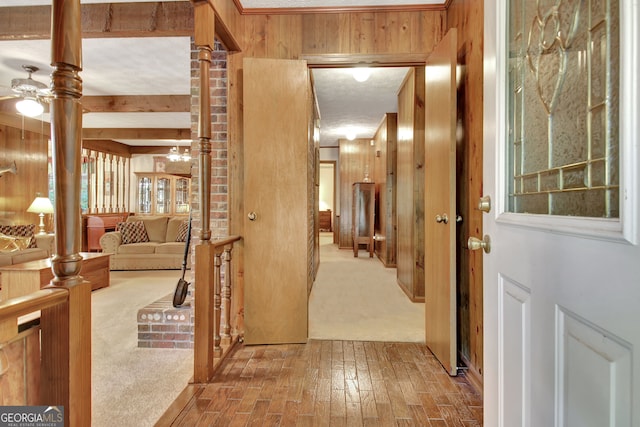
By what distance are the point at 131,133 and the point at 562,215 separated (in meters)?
8.22

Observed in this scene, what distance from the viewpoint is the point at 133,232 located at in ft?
20.0

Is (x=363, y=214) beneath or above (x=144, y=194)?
beneath

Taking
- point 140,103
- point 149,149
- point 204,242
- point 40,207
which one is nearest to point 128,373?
point 204,242

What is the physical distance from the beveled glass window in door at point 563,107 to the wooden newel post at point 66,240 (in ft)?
4.16

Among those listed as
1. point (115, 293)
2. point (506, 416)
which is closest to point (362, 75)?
point (506, 416)

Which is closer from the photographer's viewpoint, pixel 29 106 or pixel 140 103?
pixel 29 106

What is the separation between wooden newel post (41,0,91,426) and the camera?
0.92 meters

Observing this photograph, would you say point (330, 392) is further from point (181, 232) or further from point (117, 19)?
point (181, 232)

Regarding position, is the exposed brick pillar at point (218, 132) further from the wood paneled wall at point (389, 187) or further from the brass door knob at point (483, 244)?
the wood paneled wall at point (389, 187)

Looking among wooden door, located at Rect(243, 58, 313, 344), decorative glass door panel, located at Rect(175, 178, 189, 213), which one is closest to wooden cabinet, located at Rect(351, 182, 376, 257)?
wooden door, located at Rect(243, 58, 313, 344)

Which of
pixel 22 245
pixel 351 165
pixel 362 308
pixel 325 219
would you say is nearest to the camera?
pixel 362 308

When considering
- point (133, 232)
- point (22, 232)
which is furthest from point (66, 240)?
point (22, 232)

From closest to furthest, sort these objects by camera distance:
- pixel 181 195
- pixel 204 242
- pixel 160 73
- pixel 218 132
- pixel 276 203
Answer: pixel 204 242 → pixel 276 203 → pixel 218 132 → pixel 160 73 → pixel 181 195

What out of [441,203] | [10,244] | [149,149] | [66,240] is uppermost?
[149,149]
